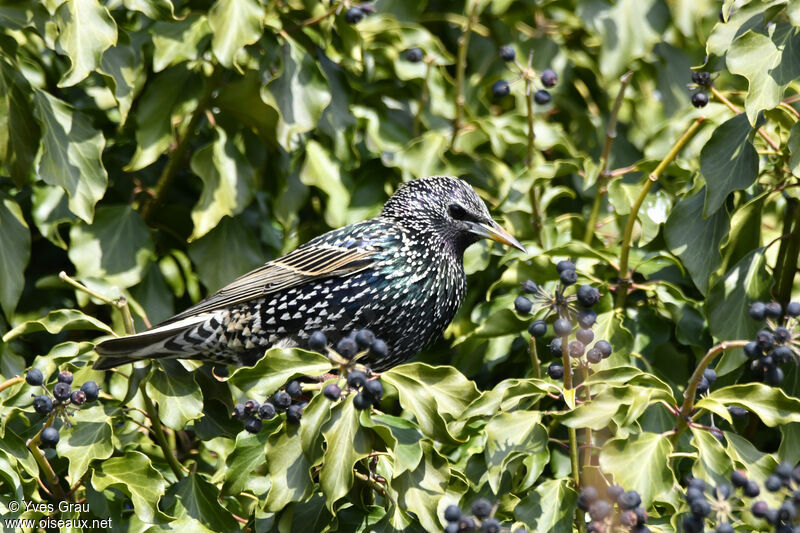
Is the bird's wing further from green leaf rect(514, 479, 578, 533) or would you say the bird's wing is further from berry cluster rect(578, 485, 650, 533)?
berry cluster rect(578, 485, 650, 533)

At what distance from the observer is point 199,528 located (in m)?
3.34

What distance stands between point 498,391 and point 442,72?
2.30m

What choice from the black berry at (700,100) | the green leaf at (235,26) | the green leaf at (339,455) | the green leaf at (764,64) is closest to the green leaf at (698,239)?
the black berry at (700,100)

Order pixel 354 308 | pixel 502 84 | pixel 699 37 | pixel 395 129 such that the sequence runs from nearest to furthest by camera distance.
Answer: pixel 354 308 → pixel 502 84 → pixel 395 129 → pixel 699 37

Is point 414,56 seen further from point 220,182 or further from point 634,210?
point 634,210

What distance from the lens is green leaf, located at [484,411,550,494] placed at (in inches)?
122

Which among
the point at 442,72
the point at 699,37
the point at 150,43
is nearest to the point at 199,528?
the point at 150,43

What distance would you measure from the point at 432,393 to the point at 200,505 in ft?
2.96

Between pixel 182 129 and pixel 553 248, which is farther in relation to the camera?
pixel 182 129

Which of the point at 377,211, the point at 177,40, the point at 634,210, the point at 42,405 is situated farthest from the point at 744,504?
the point at 177,40

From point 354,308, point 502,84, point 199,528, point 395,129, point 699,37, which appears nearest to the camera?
point 199,528

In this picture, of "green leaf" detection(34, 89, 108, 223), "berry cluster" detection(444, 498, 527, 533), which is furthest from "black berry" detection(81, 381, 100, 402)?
"berry cluster" detection(444, 498, 527, 533)

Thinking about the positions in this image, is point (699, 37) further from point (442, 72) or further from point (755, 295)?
point (755, 295)

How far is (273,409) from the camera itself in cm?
329
